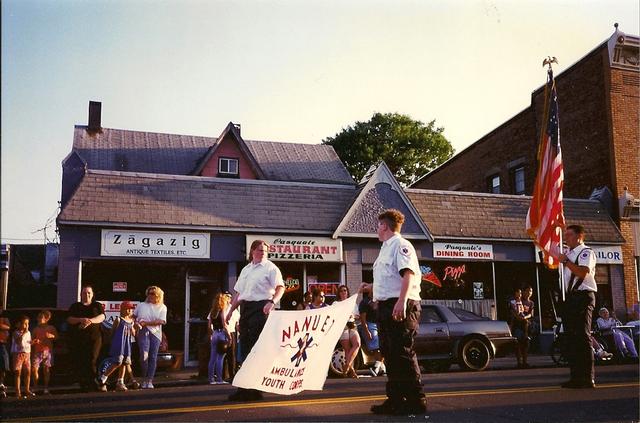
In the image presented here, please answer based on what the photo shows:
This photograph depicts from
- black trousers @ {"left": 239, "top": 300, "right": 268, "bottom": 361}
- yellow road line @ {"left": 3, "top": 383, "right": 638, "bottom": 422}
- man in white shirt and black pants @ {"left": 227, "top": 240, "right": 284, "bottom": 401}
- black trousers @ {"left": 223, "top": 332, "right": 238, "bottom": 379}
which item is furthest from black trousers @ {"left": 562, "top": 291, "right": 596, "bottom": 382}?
black trousers @ {"left": 223, "top": 332, "right": 238, "bottom": 379}

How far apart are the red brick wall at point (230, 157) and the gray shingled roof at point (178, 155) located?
0.88m

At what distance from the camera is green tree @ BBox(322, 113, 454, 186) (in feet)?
159

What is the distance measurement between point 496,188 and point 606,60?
8.18 m

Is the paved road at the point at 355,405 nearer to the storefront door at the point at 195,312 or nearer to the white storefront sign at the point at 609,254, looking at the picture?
the storefront door at the point at 195,312

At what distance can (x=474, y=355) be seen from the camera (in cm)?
1336

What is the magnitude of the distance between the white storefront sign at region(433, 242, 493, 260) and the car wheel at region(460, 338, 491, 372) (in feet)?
19.6

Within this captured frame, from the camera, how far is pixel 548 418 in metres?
5.84

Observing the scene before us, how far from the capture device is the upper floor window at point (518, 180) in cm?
2770

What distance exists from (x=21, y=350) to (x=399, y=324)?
299 inches

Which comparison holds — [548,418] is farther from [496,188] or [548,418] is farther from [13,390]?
[496,188]

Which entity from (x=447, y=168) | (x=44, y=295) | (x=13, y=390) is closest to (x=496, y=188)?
(x=447, y=168)

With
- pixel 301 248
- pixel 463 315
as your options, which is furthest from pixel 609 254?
pixel 301 248

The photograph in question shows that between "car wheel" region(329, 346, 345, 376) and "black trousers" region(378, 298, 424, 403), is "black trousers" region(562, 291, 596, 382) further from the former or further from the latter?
"car wheel" region(329, 346, 345, 376)

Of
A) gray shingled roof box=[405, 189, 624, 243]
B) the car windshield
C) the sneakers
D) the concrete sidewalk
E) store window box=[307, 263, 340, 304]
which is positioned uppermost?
gray shingled roof box=[405, 189, 624, 243]
